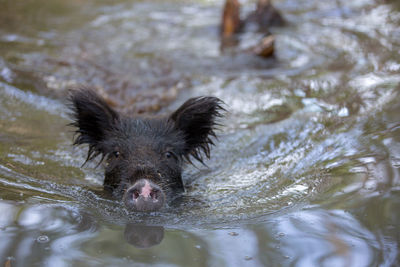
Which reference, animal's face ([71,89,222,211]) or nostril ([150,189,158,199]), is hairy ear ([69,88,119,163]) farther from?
nostril ([150,189,158,199])

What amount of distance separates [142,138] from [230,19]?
246 inches

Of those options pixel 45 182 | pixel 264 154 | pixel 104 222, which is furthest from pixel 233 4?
pixel 104 222

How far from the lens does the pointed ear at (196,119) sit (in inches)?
214

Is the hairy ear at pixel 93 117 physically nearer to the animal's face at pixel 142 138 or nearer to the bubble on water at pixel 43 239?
the animal's face at pixel 142 138

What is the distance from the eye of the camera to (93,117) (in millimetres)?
5434

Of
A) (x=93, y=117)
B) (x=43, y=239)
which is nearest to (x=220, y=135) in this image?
(x=93, y=117)

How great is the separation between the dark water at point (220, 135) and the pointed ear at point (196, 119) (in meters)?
0.47

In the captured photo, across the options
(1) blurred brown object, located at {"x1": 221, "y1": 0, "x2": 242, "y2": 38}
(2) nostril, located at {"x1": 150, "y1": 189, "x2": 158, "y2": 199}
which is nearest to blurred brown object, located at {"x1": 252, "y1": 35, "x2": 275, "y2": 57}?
(1) blurred brown object, located at {"x1": 221, "y1": 0, "x2": 242, "y2": 38}

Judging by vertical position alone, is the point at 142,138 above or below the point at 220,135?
above

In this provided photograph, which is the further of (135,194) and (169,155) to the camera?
(169,155)

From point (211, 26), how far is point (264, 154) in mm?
5965

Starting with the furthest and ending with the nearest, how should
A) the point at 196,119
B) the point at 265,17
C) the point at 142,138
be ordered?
the point at 265,17 → the point at 196,119 → the point at 142,138

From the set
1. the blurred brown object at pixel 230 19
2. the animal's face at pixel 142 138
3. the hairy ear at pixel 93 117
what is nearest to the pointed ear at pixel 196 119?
the animal's face at pixel 142 138

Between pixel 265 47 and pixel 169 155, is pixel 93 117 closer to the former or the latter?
pixel 169 155
